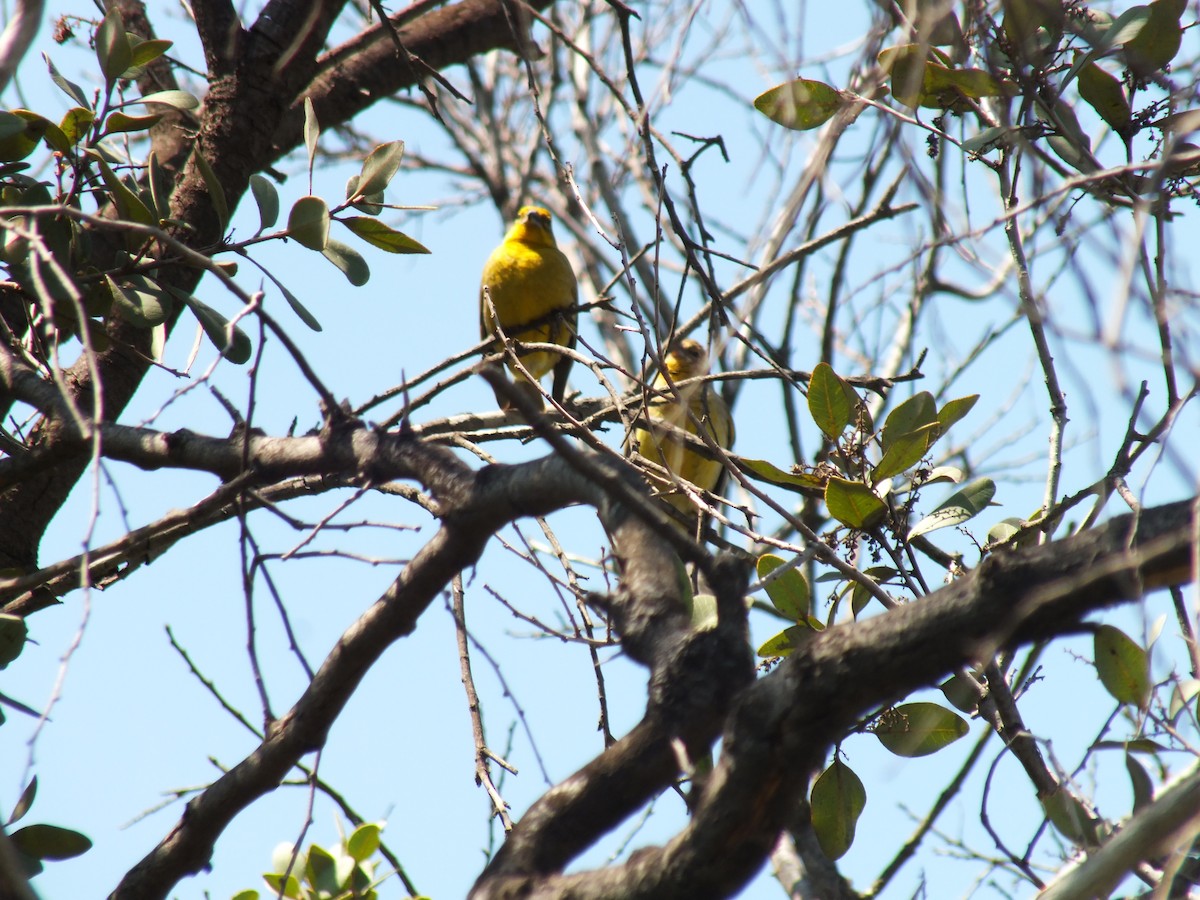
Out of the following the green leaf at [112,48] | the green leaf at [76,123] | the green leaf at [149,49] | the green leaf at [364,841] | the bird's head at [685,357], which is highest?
the bird's head at [685,357]

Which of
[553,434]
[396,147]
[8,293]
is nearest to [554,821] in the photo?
[553,434]

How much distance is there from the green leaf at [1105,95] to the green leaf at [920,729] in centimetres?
128

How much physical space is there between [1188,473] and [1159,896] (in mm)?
425

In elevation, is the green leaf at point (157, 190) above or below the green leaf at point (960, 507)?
above

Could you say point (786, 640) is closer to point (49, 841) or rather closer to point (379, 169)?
point (379, 169)

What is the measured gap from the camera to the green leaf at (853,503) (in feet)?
7.79

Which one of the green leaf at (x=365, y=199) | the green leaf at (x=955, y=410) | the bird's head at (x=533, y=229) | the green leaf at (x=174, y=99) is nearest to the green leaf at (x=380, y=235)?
the green leaf at (x=365, y=199)

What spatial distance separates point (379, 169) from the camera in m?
2.62

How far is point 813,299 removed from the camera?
7453mm

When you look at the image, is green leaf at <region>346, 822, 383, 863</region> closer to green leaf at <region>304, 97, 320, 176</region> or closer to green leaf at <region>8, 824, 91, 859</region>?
green leaf at <region>8, 824, 91, 859</region>

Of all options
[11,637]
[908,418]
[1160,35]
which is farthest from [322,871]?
[1160,35]

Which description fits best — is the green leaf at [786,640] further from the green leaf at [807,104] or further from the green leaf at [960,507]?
the green leaf at [807,104]

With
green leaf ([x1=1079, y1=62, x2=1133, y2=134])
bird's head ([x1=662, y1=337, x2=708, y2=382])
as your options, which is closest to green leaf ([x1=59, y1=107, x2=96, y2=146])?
green leaf ([x1=1079, y1=62, x2=1133, y2=134])

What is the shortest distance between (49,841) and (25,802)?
0.30ft
